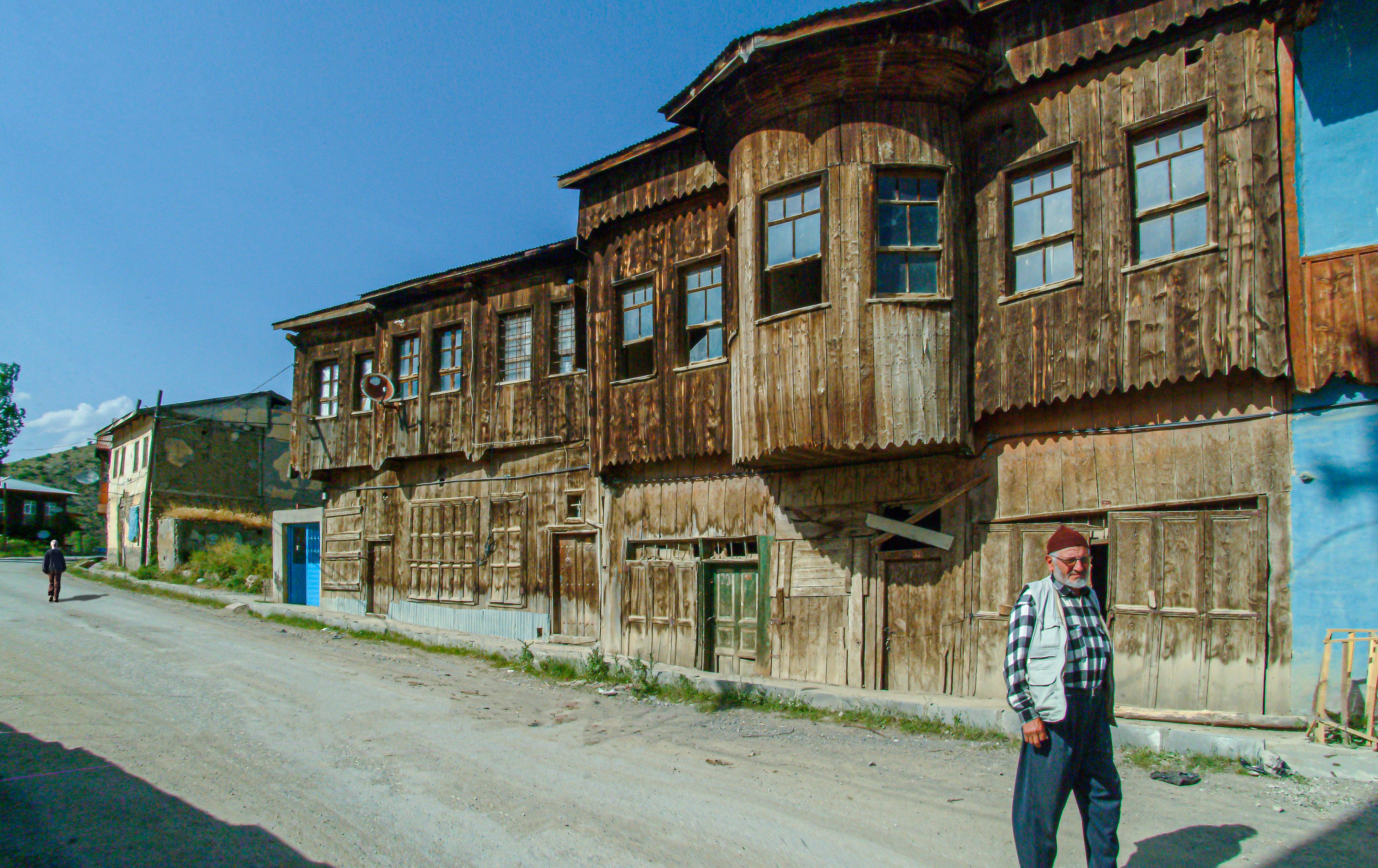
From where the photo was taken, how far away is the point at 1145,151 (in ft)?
28.4

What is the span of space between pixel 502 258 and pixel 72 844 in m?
12.1

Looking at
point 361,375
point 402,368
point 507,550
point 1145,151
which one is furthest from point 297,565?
point 1145,151

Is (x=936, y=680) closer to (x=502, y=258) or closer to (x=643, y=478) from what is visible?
(x=643, y=478)

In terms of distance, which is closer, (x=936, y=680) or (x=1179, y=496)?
(x=1179, y=496)

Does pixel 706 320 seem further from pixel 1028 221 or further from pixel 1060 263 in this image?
pixel 1060 263

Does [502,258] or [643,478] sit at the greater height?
[502,258]

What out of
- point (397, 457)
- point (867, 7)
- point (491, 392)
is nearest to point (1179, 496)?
point (867, 7)

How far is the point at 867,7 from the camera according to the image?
927cm

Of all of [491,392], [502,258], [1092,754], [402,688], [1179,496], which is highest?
[502,258]

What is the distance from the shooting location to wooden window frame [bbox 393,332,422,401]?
58.2 feet

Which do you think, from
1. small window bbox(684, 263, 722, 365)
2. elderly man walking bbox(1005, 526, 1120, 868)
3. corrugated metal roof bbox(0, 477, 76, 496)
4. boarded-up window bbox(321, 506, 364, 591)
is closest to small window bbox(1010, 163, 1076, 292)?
small window bbox(684, 263, 722, 365)

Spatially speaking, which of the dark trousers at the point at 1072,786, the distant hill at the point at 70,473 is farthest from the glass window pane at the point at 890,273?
the distant hill at the point at 70,473

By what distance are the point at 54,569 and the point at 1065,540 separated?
26741mm

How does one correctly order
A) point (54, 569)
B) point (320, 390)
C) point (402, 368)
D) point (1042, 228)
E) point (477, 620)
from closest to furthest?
point (1042, 228) < point (477, 620) < point (402, 368) < point (320, 390) < point (54, 569)
